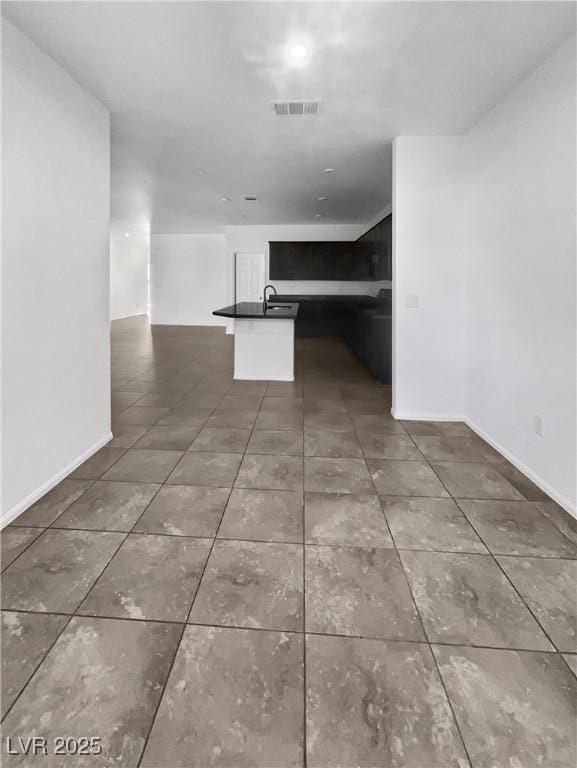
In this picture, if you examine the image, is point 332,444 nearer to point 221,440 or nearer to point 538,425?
point 221,440

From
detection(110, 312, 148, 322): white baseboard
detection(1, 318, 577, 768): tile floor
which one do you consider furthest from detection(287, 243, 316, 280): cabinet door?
detection(110, 312, 148, 322): white baseboard

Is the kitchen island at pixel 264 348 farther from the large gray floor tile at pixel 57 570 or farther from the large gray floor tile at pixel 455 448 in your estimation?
the large gray floor tile at pixel 57 570

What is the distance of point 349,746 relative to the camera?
1.09 meters

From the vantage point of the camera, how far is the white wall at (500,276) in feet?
7.89

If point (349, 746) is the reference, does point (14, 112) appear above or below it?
above

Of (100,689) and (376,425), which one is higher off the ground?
(376,425)

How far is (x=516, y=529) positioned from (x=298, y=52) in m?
3.03

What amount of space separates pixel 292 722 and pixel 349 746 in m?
0.17

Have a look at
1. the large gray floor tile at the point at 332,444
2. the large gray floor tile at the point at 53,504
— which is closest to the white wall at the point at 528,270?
the large gray floor tile at the point at 332,444

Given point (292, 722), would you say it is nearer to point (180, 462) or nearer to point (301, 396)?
point (180, 462)

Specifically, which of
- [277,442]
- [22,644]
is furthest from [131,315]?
[22,644]

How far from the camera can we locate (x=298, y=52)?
7.90ft

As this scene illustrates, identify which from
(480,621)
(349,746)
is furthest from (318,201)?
(349,746)

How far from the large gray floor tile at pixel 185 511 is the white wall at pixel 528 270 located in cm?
207
